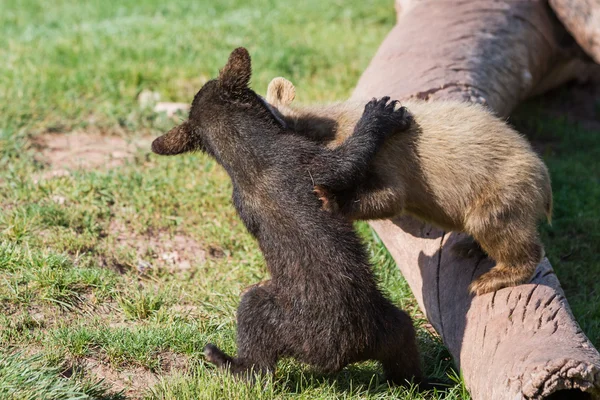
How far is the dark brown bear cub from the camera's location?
4.48 m

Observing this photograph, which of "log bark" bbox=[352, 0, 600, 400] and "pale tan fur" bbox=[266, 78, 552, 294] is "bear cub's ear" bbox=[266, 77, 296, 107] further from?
"log bark" bbox=[352, 0, 600, 400]

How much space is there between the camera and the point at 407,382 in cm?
469

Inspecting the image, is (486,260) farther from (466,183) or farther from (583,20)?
(583,20)

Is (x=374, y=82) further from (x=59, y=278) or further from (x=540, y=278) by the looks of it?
(x=59, y=278)

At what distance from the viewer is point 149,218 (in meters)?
6.65

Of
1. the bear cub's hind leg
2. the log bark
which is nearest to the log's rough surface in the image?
the log bark

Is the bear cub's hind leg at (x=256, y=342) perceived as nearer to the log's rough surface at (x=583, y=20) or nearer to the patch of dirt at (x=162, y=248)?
the patch of dirt at (x=162, y=248)

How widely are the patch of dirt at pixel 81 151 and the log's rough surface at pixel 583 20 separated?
171 inches

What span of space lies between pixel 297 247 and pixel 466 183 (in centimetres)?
123

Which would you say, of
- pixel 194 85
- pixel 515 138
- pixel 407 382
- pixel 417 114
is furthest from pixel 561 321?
pixel 194 85

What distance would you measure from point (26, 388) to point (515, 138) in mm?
3363

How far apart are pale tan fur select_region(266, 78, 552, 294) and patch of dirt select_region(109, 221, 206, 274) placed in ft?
5.62

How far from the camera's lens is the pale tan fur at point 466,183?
16.1 ft

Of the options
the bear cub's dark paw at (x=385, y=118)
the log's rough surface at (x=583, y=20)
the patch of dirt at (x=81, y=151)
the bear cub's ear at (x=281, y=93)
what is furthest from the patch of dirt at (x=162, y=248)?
the log's rough surface at (x=583, y=20)
